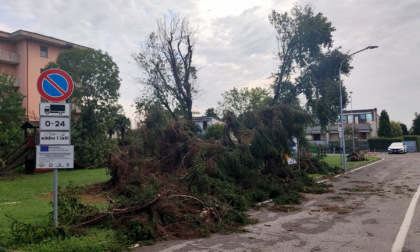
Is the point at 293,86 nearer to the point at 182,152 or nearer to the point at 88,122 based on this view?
the point at 182,152

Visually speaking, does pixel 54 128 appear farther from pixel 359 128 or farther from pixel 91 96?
pixel 359 128

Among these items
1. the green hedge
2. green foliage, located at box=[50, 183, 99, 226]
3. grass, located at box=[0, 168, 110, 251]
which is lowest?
grass, located at box=[0, 168, 110, 251]

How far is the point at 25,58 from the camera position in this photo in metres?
34.1

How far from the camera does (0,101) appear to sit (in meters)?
19.0

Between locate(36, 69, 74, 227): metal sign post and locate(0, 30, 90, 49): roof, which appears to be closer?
locate(36, 69, 74, 227): metal sign post

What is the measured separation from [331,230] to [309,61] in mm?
20069

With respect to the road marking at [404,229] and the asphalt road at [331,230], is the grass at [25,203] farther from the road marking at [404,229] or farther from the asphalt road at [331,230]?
Answer: the road marking at [404,229]

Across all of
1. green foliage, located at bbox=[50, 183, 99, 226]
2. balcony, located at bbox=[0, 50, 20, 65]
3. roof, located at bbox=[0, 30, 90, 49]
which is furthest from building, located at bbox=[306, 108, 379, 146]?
green foliage, located at bbox=[50, 183, 99, 226]

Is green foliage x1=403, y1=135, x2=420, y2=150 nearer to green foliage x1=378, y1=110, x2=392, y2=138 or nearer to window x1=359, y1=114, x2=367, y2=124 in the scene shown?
green foliage x1=378, y1=110, x2=392, y2=138

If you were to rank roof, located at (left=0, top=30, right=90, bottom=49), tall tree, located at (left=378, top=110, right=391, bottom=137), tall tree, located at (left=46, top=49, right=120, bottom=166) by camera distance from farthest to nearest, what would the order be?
tall tree, located at (left=378, top=110, right=391, bottom=137) → roof, located at (left=0, top=30, right=90, bottom=49) → tall tree, located at (left=46, top=49, right=120, bottom=166)

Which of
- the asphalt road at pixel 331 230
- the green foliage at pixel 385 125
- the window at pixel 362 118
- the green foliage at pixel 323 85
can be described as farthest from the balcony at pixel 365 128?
the asphalt road at pixel 331 230

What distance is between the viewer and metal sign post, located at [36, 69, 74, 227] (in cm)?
648

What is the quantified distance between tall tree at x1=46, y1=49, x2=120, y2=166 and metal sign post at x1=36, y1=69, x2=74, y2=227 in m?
17.5

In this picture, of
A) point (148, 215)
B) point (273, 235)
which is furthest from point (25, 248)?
point (273, 235)
